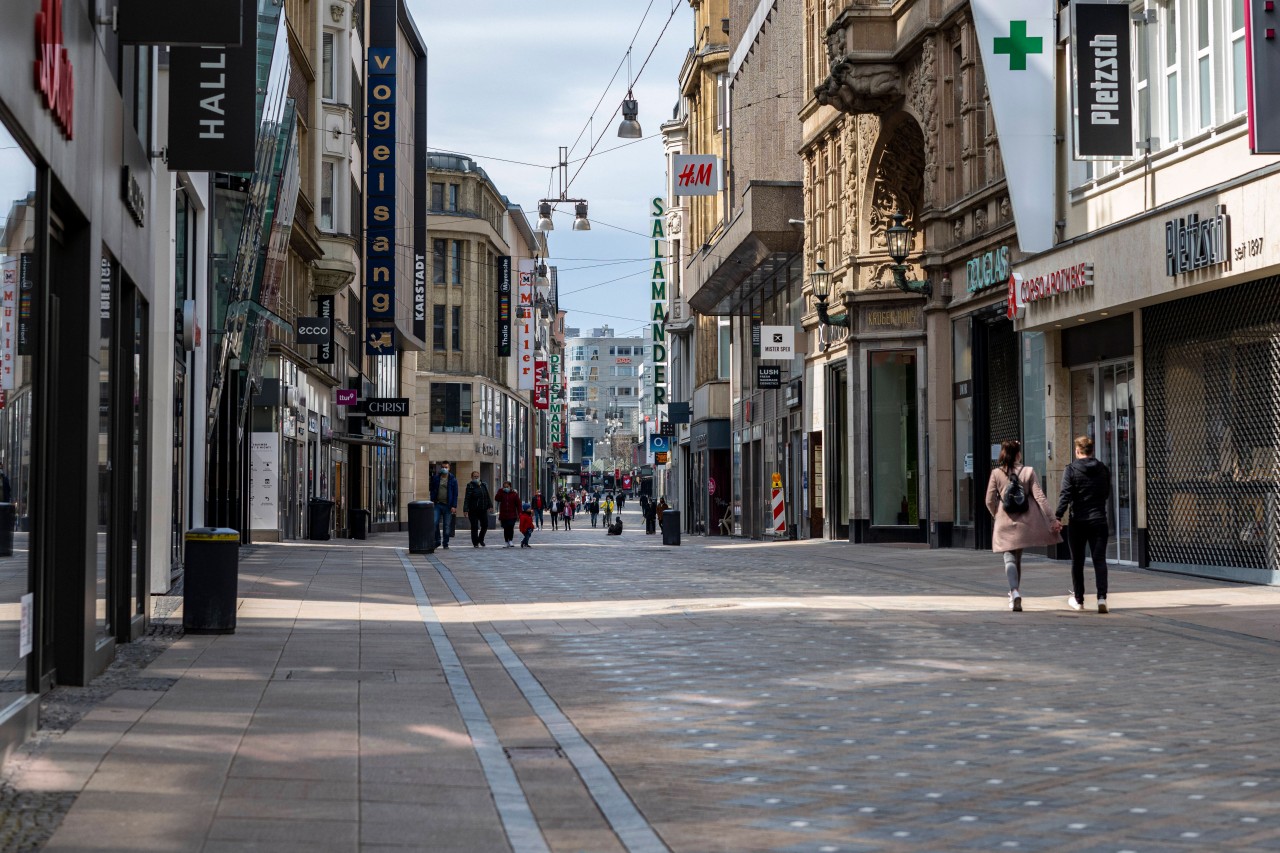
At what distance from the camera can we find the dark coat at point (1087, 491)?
1617 cm

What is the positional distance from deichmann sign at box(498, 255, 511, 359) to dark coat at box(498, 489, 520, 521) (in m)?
46.5

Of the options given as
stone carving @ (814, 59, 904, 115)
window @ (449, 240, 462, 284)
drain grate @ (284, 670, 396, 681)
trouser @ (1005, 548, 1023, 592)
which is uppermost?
window @ (449, 240, 462, 284)

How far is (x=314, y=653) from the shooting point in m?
12.6

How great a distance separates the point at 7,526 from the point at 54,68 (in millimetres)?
2175

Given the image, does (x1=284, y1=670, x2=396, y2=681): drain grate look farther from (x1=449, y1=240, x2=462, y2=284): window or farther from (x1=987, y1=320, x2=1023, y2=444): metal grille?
(x1=449, y1=240, x2=462, y2=284): window

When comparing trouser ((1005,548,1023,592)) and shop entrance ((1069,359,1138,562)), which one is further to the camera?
shop entrance ((1069,359,1138,562))

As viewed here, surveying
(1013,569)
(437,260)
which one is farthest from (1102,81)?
(437,260)

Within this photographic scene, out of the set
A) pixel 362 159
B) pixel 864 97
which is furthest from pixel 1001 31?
pixel 362 159

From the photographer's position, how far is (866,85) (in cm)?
3356

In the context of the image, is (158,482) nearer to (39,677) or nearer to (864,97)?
(39,677)

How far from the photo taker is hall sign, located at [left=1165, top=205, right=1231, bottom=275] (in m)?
19.7


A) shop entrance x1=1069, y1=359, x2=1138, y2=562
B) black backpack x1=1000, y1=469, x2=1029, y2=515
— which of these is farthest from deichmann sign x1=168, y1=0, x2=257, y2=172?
shop entrance x1=1069, y1=359, x2=1138, y2=562

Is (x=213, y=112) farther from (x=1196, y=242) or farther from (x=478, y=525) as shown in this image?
(x=478, y=525)

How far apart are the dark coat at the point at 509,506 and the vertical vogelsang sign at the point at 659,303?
3380cm
